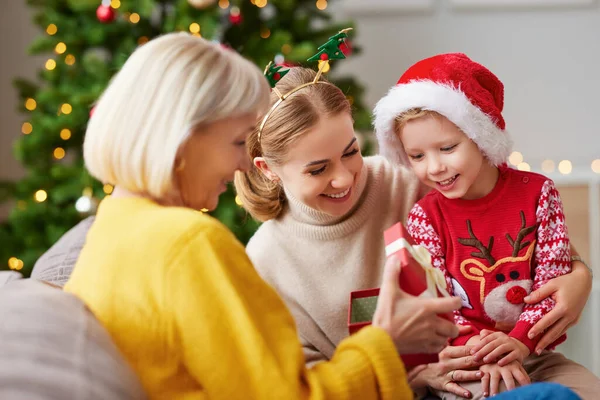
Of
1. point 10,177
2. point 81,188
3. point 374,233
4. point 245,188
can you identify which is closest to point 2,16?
point 10,177

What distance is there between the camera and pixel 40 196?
10.6ft

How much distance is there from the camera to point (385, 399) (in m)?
1.16

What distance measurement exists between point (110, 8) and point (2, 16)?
1.42 m

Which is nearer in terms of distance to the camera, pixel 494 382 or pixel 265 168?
pixel 494 382

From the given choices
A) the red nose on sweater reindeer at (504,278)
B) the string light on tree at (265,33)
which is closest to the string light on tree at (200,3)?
the string light on tree at (265,33)

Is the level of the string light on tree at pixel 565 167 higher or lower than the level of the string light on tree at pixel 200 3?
lower

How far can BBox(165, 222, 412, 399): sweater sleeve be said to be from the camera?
3.52 ft

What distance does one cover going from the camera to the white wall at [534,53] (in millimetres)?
3768

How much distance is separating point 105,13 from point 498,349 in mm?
2232

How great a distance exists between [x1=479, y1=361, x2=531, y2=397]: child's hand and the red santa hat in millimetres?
465

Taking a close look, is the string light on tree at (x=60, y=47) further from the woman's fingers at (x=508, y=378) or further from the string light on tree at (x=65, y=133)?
the woman's fingers at (x=508, y=378)

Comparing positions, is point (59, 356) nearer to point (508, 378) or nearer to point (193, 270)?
point (193, 270)

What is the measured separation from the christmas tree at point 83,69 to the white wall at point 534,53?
0.73 meters

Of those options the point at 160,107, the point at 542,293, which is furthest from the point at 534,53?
the point at 160,107
